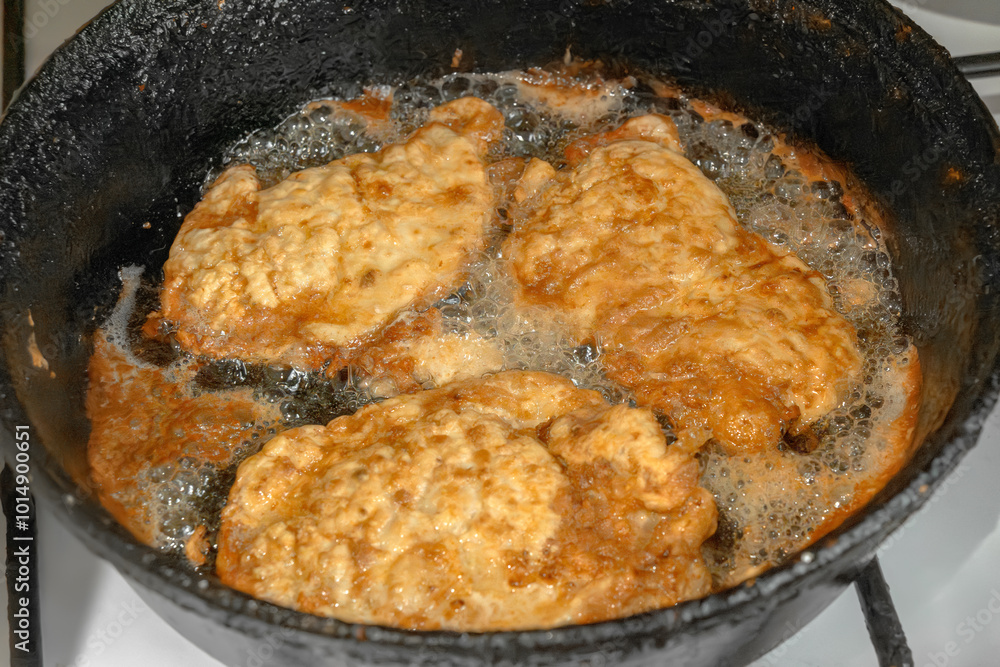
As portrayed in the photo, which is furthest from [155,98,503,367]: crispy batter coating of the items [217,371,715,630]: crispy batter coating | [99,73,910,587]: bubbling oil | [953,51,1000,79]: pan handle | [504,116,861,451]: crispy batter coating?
[953,51,1000,79]: pan handle

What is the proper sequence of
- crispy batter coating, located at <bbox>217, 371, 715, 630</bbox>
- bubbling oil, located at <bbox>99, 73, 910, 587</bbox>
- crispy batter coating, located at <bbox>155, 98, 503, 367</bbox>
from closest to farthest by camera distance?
crispy batter coating, located at <bbox>217, 371, 715, 630</bbox>, bubbling oil, located at <bbox>99, 73, 910, 587</bbox>, crispy batter coating, located at <bbox>155, 98, 503, 367</bbox>

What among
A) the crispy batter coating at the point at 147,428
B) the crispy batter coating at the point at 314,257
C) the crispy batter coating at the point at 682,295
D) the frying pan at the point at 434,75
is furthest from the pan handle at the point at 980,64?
the crispy batter coating at the point at 147,428

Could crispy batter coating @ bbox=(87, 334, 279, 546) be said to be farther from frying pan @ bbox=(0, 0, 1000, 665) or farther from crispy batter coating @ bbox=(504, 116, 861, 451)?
crispy batter coating @ bbox=(504, 116, 861, 451)

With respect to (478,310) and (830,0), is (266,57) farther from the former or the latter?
(830,0)

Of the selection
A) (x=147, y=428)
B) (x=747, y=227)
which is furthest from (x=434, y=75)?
(x=147, y=428)

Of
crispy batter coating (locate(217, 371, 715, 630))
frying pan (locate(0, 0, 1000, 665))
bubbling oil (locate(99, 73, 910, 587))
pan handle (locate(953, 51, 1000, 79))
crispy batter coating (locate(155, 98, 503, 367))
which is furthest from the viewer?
pan handle (locate(953, 51, 1000, 79))

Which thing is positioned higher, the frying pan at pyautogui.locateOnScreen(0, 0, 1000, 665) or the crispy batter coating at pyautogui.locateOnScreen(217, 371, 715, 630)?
the frying pan at pyautogui.locateOnScreen(0, 0, 1000, 665)
